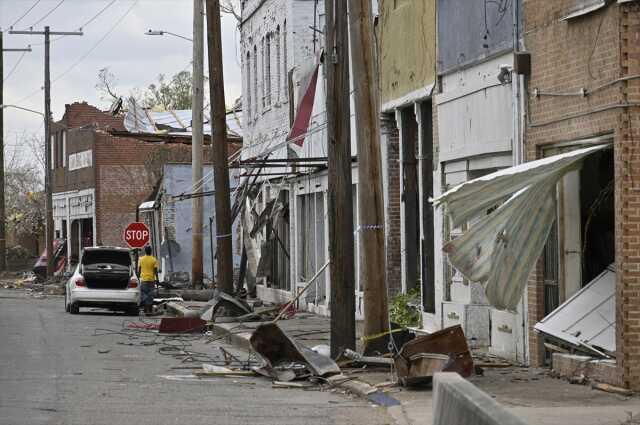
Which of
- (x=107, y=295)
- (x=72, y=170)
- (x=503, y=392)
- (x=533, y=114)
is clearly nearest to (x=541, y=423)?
(x=503, y=392)

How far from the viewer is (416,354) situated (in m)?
14.4

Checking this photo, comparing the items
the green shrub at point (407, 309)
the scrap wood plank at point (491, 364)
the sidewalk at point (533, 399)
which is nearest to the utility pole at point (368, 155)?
the sidewalk at point (533, 399)

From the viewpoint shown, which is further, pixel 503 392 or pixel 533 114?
pixel 533 114

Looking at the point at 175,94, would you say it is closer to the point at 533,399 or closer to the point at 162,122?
the point at 162,122

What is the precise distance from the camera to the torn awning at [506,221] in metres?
13.4

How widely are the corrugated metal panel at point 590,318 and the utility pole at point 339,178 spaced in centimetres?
288

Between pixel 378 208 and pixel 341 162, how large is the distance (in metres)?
0.85

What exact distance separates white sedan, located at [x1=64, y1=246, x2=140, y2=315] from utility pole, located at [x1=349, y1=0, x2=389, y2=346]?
1645 centimetres

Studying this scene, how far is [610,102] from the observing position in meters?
13.3

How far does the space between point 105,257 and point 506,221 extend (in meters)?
20.1

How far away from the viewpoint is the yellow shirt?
32281 millimetres

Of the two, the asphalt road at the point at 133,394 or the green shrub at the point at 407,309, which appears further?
the green shrub at the point at 407,309

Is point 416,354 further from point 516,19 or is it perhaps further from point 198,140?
point 198,140

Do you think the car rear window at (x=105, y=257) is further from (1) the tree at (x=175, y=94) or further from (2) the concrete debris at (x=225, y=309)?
(1) the tree at (x=175, y=94)
